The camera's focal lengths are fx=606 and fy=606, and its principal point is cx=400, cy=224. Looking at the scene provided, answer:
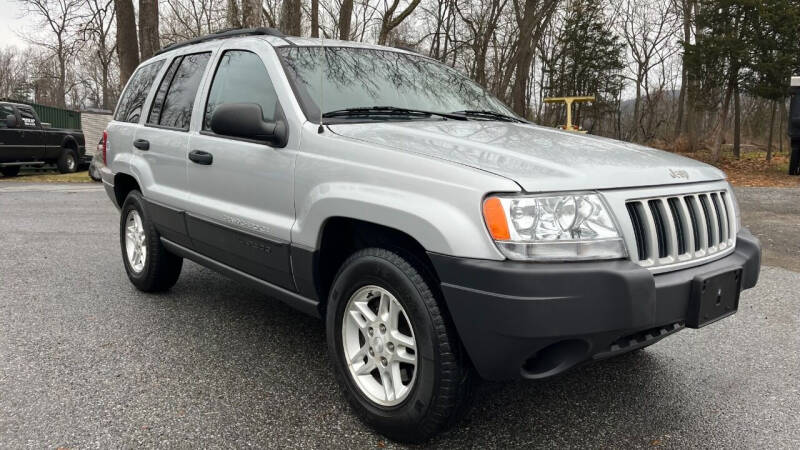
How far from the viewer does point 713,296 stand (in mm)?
2389

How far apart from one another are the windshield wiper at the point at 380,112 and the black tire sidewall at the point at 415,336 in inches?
33.7

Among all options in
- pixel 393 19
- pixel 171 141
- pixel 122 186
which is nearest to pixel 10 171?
pixel 393 19

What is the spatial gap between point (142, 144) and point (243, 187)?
1523mm

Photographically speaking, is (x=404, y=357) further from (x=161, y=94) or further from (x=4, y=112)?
(x=4, y=112)

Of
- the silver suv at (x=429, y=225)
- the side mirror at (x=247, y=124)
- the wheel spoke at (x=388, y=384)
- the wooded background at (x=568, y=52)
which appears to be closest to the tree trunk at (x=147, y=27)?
the wooded background at (x=568, y=52)

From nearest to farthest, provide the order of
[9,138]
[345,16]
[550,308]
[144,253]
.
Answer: [550,308] < [144,253] < [9,138] < [345,16]

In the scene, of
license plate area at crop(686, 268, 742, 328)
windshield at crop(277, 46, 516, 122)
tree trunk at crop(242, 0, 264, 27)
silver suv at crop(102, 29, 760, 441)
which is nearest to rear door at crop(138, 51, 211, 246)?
silver suv at crop(102, 29, 760, 441)

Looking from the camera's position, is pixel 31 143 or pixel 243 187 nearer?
pixel 243 187

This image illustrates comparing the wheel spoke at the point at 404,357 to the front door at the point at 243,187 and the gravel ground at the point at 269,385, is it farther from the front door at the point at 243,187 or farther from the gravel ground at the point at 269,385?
the front door at the point at 243,187

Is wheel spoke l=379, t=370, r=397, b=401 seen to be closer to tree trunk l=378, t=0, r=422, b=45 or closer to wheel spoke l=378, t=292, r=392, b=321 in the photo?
wheel spoke l=378, t=292, r=392, b=321

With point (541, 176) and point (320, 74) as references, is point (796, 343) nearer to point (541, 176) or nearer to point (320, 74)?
point (541, 176)

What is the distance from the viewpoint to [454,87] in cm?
385

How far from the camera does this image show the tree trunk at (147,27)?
15.1 m

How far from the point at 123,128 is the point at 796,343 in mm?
5015
